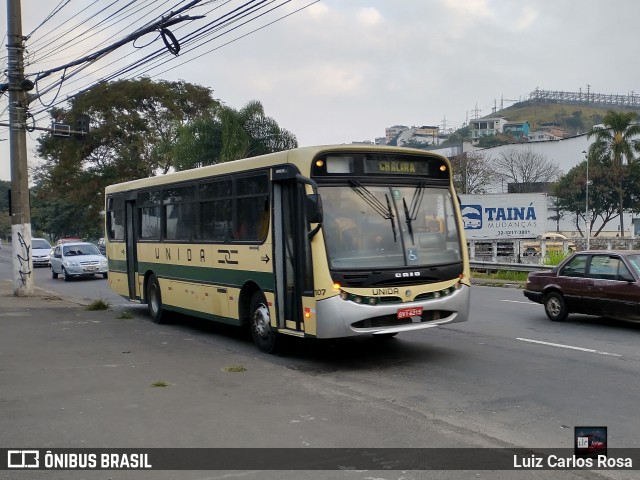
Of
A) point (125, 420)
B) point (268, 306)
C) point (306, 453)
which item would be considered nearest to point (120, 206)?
point (268, 306)

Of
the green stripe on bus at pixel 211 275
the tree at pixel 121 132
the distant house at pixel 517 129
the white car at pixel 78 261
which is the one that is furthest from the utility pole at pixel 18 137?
the distant house at pixel 517 129

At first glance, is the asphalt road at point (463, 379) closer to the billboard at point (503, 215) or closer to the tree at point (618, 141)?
the billboard at point (503, 215)

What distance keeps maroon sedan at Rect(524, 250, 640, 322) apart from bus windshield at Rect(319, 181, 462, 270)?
A: 4.25m

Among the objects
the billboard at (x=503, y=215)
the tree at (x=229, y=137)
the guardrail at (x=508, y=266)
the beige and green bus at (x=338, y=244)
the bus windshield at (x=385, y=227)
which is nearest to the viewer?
the beige and green bus at (x=338, y=244)

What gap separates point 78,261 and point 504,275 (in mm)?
18147

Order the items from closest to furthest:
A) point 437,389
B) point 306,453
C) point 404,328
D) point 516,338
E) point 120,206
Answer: point 306,453
point 437,389
point 404,328
point 516,338
point 120,206

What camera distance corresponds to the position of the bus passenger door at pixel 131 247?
1645 centimetres

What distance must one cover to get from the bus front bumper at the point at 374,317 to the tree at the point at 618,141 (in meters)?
53.4

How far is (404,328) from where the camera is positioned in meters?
9.62

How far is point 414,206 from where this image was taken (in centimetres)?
1003

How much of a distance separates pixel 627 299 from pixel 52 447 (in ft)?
33.6

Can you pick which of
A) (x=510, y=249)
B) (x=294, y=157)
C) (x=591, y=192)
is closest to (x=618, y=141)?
(x=591, y=192)

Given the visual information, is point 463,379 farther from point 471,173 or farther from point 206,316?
point 471,173

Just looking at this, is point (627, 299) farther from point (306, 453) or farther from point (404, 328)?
point (306, 453)
